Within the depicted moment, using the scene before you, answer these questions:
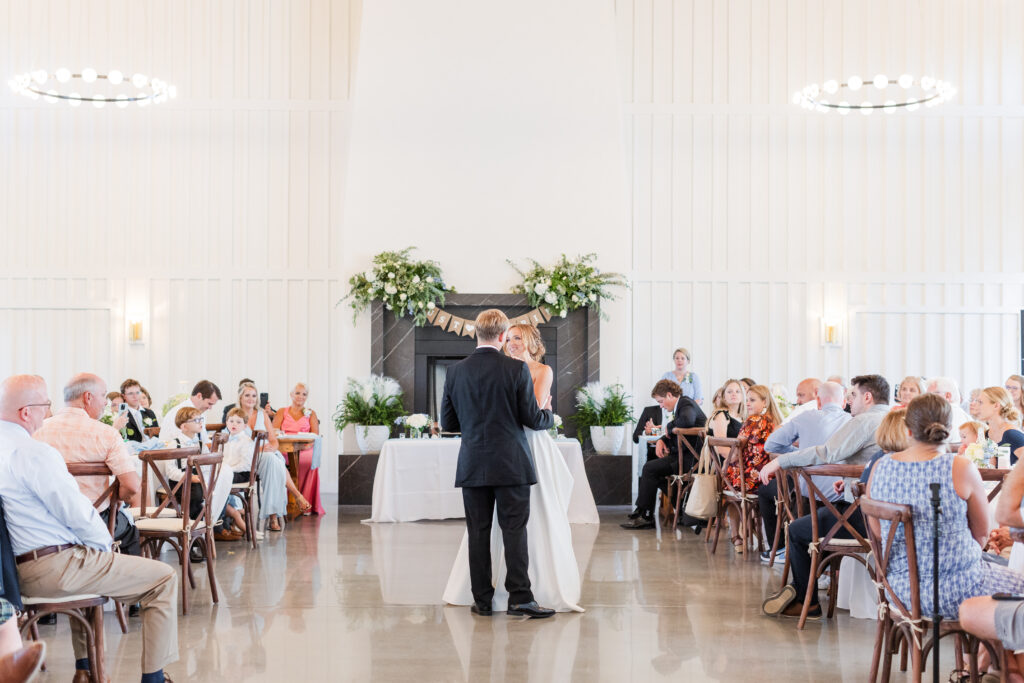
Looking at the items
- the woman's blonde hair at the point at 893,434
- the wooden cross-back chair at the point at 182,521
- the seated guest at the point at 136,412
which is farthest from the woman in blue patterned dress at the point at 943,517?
the seated guest at the point at 136,412

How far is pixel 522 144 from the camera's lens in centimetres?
1146

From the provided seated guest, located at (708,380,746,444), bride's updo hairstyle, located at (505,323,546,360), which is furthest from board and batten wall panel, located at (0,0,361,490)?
bride's updo hairstyle, located at (505,323,546,360)

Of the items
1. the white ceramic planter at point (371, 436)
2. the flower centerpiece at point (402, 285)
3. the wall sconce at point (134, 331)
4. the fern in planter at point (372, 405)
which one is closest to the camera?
the white ceramic planter at point (371, 436)

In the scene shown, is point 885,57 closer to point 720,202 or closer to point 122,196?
point 720,202

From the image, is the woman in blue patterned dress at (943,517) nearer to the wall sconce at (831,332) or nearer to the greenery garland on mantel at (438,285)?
the greenery garland on mantel at (438,285)

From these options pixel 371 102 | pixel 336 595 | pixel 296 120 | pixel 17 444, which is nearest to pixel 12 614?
pixel 17 444

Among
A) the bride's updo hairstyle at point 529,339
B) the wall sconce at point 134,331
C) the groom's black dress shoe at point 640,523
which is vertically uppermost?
the wall sconce at point 134,331

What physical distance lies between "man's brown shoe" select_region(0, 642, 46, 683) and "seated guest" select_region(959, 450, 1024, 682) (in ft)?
9.36

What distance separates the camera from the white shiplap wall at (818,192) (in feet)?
40.2

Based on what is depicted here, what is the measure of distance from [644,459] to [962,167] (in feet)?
18.5

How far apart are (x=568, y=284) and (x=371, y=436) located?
2.76 m

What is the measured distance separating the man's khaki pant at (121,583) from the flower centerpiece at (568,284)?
24.9 feet

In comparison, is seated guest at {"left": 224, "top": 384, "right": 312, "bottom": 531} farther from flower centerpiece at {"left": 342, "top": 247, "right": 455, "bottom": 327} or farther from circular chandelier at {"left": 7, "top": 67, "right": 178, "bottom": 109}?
circular chandelier at {"left": 7, "top": 67, "right": 178, "bottom": 109}

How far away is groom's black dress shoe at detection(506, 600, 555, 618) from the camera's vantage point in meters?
5.26
